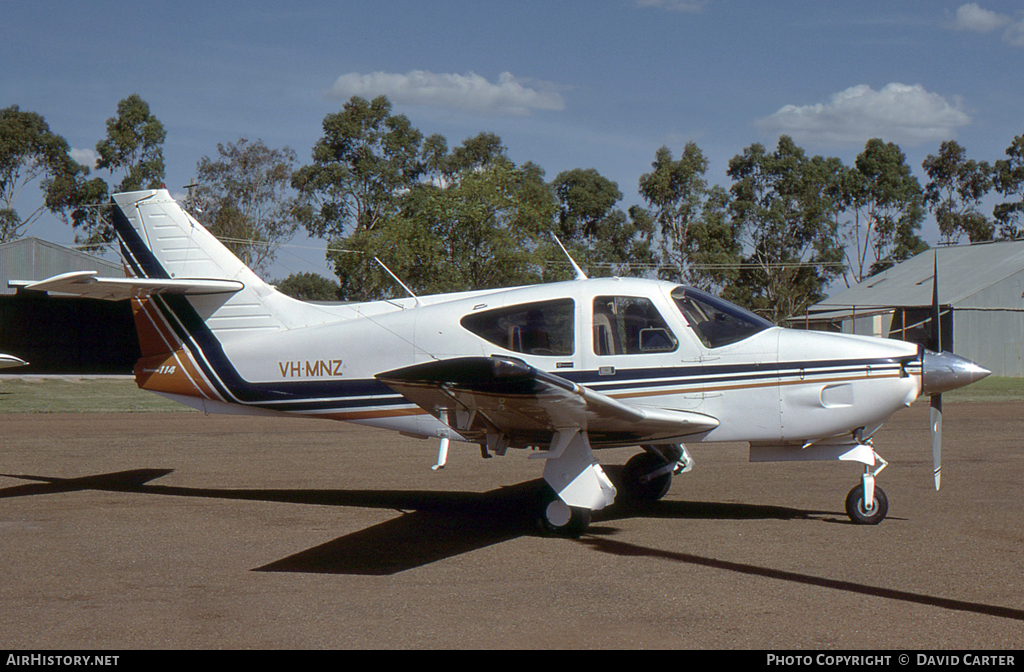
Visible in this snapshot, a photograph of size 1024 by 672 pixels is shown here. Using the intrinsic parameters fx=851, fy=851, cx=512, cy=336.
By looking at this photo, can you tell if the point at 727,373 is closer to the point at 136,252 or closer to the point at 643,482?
the point at 643,482

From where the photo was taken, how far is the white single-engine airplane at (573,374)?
711cm

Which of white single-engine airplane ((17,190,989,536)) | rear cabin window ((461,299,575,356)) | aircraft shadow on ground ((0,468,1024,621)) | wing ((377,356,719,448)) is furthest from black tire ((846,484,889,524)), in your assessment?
rear cabin window ((461,299,575,356))

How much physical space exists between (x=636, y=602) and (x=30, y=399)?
22.4 meters

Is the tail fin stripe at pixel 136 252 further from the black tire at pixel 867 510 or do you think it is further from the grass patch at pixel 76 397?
the grass patch at pixel 76 397

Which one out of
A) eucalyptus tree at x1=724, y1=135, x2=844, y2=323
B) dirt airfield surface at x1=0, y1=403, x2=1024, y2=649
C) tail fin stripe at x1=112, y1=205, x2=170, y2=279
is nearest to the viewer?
dirt airfield surface at x1=0, y1=403, x2=1024, y2=649

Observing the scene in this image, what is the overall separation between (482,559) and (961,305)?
3805 cm

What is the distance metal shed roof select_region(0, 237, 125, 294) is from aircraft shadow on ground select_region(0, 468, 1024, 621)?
29.0 m

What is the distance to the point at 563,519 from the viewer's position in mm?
7320

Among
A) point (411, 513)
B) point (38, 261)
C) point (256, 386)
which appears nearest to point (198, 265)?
point (256, 386)

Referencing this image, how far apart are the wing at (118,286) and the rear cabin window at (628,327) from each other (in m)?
4.10

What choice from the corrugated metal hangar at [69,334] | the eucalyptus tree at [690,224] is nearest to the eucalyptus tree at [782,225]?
the eucalyptus tree at [690,224]

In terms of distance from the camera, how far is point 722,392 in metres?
A: 7.59

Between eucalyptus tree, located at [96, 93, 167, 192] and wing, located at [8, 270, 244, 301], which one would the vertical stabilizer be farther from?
eucalyptus tree, located at [96, 93, 167, 192]

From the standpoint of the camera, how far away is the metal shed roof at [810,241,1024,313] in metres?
40.3
